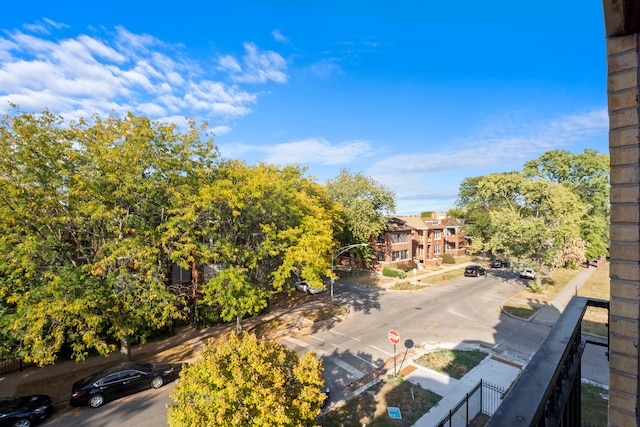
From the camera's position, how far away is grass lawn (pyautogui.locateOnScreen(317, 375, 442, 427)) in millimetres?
11025

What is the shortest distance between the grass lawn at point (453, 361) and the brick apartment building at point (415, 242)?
24658mm

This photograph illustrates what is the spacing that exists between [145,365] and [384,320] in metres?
14.9

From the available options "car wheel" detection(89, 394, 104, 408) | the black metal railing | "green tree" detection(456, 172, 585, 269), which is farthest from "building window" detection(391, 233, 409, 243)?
"car wheel" detection(89, 394, 104, 408)

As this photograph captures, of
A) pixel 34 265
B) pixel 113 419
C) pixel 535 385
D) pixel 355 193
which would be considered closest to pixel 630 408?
pixel 535 385

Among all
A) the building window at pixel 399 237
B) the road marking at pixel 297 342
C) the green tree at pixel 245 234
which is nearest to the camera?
the green tree at pixel 245 234

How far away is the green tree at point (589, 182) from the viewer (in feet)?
129

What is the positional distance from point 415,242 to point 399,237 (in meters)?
6.14

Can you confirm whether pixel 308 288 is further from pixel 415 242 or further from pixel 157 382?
pixel 415 242

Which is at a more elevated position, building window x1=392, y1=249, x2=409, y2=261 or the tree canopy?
the tree canopy

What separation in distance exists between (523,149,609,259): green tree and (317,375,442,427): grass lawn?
38110 millimetres

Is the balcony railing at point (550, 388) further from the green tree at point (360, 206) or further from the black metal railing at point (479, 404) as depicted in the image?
the green tree at point (360, 206)

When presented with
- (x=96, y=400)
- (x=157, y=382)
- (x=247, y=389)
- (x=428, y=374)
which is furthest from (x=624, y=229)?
(x=96, y=400)

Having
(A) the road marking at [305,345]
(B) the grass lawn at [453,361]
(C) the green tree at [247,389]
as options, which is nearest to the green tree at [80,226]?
(C) the green tree at [247,389]

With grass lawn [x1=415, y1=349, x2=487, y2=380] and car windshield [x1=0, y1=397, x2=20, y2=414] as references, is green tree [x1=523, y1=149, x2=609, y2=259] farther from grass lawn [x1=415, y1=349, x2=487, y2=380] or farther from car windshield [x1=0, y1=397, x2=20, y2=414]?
car windshield [x1=0, y1=397, x2=20, y2=414]
